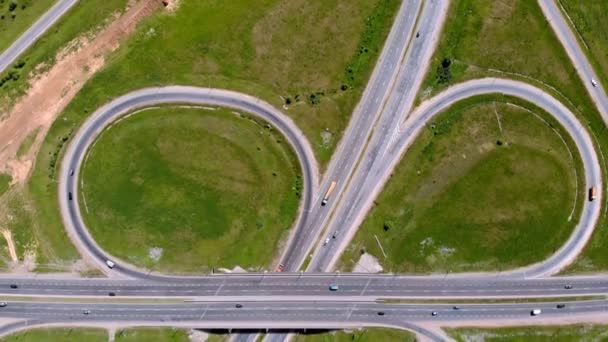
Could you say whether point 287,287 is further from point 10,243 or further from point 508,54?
point 508,54

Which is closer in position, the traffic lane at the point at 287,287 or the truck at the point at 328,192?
the traffic lane at the point at 287,287

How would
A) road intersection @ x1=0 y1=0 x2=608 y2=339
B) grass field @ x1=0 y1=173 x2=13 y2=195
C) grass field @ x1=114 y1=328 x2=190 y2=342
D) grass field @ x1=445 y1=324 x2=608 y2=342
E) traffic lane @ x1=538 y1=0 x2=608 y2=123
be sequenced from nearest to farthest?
grass field @ x1=114 y1=328 x2=190 y2=342, road intersection @ x1=0 y1=0 x2=608 y2=339, grass field @ x1=445 y1=324 x2=608 y2=342, grass field @ x1=0 y1=173 x2=13 y2=195, traffic lane @ x1=538 y1=0 x2=608 y2=123

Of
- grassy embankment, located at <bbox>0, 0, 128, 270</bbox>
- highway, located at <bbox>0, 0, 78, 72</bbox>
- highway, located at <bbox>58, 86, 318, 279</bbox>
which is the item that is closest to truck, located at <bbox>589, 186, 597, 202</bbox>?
highway, located at <bbox>58, 86, 318, 279</bbox>

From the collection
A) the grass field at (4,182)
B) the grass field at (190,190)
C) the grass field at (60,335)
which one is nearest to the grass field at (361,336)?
the grass field at (190,190)

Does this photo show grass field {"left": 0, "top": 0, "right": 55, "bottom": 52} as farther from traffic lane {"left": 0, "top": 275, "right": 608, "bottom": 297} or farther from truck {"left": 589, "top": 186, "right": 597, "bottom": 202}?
truck {"left": 589, "top": 186, "right": 597, "bottom": 202}

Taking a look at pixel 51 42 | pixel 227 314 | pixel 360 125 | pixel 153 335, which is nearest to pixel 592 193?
pixel 360 125

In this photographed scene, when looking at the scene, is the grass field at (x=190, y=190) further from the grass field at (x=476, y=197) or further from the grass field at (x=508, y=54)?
the grass field at (x=508, y=54)
